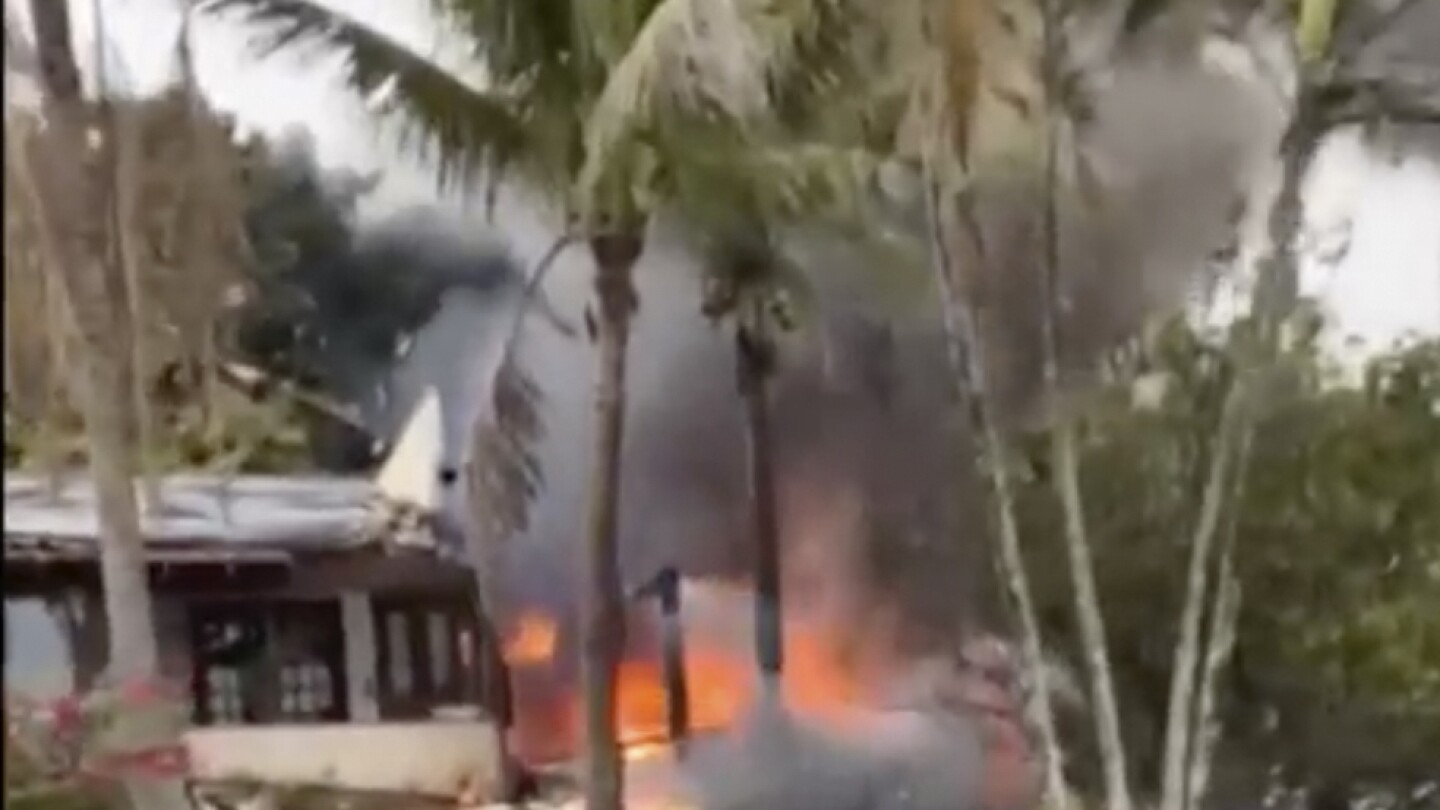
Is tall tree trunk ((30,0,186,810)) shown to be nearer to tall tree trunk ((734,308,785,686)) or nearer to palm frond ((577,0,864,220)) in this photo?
palm frond ((577,0,864,220))

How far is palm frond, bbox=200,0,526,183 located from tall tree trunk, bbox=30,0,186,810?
0.14 metres

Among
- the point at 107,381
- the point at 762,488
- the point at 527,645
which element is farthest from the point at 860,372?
the point at 107,381

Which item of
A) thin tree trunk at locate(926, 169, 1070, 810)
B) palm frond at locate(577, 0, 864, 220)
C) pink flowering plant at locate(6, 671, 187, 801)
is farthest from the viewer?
thin tree trunk at locate(926, 169, 1070, 810)

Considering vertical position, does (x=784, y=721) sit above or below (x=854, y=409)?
below

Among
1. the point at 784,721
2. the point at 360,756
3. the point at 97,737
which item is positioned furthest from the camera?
the point at 784,721

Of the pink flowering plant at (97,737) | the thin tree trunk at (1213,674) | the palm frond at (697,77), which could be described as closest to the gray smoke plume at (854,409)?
the palm frond at (697,77)

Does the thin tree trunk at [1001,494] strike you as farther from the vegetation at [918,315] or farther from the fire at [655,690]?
the fire at [655,690]

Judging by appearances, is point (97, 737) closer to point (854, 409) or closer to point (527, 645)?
point (527, 645)

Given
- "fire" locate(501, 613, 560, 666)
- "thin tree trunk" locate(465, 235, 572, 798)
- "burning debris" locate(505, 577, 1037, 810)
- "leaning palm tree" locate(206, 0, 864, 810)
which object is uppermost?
"leaning palm tree" locate(206, 0, 864, 810)

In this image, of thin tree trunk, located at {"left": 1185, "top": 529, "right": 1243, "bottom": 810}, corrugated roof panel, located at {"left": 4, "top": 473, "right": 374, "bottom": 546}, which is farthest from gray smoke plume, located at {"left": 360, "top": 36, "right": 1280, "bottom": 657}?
thin tree trunk, located at {"left": 1185, "top": 529, "right": 1243, "bottom": 810}

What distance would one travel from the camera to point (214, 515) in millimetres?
1976

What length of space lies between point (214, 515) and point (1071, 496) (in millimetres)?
746

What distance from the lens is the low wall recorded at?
1.96 m

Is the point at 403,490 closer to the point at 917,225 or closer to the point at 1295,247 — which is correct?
Result: the point at 917,225
